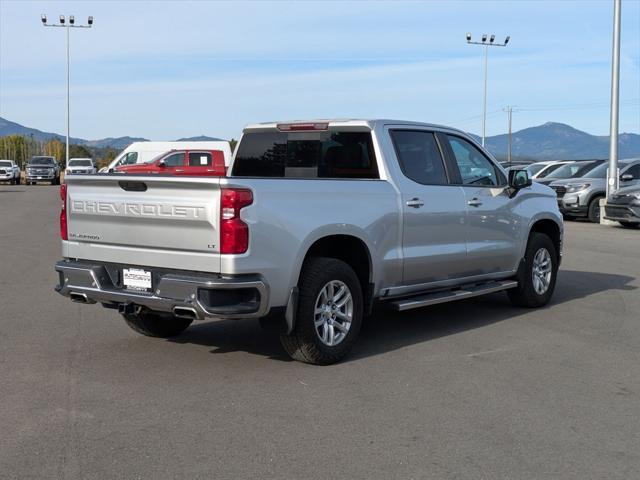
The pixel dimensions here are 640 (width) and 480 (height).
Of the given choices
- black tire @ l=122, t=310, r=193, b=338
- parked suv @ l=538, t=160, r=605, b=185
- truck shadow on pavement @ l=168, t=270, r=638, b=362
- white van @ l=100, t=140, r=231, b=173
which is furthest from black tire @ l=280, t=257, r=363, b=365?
white van @ l=100, t=140, r=231, b=173

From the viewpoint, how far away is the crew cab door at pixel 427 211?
7.32 meters

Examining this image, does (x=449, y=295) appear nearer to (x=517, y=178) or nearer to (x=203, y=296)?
(x=517, y=178)

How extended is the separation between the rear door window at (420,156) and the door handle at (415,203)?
22 centimetres

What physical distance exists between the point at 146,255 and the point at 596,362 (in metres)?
3.70

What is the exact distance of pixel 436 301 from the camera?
748cm

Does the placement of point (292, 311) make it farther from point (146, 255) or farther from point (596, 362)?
point (596, 362)

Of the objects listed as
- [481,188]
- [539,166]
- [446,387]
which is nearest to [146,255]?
[446,387]

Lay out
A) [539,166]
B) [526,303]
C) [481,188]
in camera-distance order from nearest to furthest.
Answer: [481,188], [526,303], [539,166]

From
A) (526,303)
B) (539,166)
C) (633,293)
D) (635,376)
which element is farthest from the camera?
(539,166)

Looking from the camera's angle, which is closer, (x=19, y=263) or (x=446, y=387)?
(x=446, y=387)

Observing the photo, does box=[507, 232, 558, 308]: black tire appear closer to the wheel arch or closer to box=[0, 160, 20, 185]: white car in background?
the wheel arch

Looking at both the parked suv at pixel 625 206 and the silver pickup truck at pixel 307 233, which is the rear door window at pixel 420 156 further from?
the parked suv at pixel 625 206

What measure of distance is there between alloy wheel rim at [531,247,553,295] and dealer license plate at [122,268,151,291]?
4641 millimetres

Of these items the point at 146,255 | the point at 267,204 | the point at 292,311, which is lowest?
the point at 292,311
